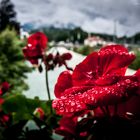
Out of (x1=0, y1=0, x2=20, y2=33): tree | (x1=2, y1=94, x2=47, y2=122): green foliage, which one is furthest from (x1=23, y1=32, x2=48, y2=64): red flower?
(x1=0, y1=0, x2=20, y2=33): tree

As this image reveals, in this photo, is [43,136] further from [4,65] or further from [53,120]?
[4,65]

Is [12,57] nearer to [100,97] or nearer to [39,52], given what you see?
[39,52]

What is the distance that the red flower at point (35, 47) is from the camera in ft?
5.24

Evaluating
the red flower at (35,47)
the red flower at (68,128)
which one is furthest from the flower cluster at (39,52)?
the red flower at (68,128)

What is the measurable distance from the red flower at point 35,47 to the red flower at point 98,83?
931 mm

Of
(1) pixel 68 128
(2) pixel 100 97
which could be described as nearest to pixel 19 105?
(1) pixel 68 128

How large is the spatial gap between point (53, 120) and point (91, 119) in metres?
0.50

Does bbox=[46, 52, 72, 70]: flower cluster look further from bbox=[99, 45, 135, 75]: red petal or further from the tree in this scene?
the tree

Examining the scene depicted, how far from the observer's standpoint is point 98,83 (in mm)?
594

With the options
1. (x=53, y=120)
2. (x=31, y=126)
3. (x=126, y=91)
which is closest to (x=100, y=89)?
(x=126, y=91)

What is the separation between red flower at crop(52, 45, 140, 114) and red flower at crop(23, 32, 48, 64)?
0.93m

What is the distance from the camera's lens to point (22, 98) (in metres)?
1.01

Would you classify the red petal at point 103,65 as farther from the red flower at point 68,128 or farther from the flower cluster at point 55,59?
the flower cluster at point 55,59

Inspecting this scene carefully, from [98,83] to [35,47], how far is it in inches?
41.7
